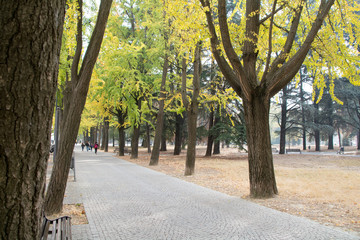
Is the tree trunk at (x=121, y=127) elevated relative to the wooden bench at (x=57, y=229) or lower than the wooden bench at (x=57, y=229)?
elevated

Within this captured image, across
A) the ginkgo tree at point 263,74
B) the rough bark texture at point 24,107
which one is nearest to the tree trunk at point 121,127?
the ginkgo tree at point 263,74

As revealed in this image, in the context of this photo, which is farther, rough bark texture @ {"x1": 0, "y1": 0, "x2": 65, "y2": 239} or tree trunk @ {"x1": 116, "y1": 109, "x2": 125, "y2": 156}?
tree trunk @ {"x1": 116, "y1": 109, "x2": 125, "y2": 156}

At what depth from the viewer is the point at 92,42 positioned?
20.7ft

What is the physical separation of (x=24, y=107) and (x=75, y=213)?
16.9 feet

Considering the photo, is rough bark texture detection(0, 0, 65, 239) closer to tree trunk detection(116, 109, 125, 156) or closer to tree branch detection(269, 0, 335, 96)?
tree branch detection(269, 0, 335, 96)

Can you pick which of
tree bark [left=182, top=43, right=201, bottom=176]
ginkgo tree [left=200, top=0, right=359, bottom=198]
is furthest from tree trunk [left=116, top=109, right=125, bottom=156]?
ginkgo tree [left=200, top=0, right=359, bottom=198]

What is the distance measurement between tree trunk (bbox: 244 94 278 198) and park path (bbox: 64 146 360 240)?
31.9 inches

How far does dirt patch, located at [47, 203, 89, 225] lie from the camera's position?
19.8ft

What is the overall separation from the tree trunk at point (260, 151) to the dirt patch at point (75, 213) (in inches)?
181

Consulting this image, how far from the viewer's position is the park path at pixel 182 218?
5.19 metres

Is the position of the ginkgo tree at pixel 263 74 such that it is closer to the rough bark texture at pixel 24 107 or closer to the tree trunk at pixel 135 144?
the rough bark texture at pixel 24 107

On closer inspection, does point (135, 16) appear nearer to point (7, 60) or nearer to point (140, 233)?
point (140, 233)

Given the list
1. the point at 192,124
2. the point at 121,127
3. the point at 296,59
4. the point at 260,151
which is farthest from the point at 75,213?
the point at 121,127

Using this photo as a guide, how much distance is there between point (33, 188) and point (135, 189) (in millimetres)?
7936
